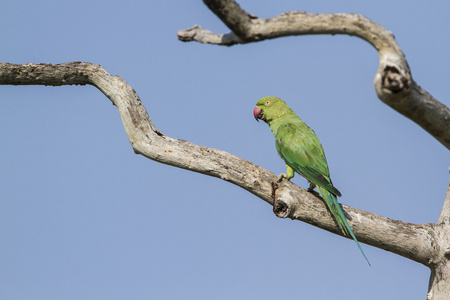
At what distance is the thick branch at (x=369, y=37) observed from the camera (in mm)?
3762

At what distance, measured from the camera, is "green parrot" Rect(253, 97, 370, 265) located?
575cm

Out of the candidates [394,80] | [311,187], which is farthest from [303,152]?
[394,80]

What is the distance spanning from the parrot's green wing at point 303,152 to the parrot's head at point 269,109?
519mm

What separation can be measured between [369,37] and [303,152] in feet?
8.85

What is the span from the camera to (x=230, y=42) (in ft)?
13.7

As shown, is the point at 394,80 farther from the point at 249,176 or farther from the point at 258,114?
the point at 258,114

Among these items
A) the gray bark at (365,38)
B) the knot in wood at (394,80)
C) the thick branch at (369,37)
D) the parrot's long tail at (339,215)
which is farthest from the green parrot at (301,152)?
the knot in wood at (394,80)

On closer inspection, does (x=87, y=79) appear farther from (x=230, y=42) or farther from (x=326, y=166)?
(x=326, y=166)

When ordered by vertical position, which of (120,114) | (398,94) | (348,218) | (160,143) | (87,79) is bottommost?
(348,218)

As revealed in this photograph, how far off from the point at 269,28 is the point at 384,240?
9.70ft

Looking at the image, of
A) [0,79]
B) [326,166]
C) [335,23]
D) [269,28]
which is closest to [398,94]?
[335,23]

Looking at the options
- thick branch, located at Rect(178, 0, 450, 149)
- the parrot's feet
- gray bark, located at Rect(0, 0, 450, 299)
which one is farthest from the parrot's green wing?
thick branch, located at Rect(178, 0, 450, 149)

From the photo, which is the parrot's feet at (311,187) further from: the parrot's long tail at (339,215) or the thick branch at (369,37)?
the thick branch at (369,37)

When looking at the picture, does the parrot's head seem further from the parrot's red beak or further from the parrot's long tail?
the parrot's long tail
